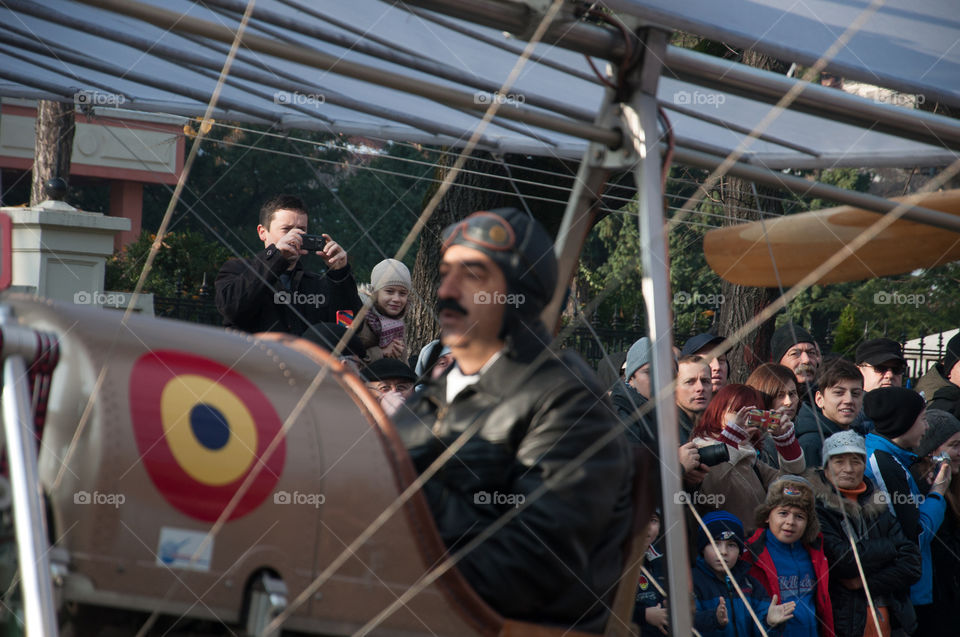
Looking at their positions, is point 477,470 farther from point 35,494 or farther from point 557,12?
point 557,12

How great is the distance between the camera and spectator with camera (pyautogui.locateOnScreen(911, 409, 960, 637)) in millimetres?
5590

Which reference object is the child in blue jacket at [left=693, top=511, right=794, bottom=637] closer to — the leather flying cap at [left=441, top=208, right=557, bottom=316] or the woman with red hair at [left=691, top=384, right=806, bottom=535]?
Answer: the woman with red hair at [left=691, top=384, right=806, bottom=535]

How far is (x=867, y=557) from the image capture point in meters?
5.05

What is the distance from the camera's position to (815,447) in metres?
5.61

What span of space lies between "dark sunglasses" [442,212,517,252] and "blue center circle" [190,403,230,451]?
87 cm

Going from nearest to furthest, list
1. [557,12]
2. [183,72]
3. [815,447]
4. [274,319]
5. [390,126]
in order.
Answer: [557,12] < [274,319] < [815,447] < [183,72] < [390,126]

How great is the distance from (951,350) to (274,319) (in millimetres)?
5338

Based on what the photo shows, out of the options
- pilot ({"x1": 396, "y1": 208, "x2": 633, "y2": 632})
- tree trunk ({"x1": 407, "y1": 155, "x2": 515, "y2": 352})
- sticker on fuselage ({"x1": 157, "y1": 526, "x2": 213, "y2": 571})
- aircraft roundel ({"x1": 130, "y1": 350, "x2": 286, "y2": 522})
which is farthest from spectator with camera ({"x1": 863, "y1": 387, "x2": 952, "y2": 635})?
sticker on fuselage ({"x1": 157, "y1": 526, "x2": 213, "y2": 571})

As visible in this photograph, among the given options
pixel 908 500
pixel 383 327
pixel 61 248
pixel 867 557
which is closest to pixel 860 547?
pixel 867 557

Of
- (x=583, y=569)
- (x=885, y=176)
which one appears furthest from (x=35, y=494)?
(x=885, y=176)

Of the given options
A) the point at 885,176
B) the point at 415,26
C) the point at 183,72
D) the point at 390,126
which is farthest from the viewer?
the point at 885,176

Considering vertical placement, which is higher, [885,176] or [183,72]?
[885,176]

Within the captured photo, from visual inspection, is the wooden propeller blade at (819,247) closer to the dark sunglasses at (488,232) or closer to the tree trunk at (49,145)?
the dark sunglasses at (488,232)

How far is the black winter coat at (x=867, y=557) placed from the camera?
490 cm
